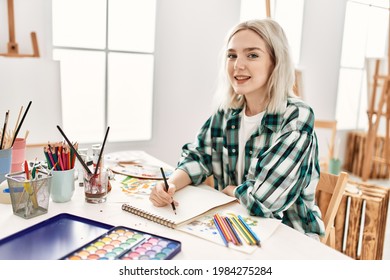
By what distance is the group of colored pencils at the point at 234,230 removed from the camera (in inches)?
29.9

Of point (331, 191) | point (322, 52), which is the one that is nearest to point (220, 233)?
point (331, 191)

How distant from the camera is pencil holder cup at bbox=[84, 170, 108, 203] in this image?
96 centimetres

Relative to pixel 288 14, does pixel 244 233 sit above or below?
below

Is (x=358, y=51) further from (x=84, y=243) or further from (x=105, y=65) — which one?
(x=84, y=243)

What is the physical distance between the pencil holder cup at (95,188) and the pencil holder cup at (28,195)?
0.36 ft

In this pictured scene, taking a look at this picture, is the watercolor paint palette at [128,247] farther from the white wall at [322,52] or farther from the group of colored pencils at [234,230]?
the white wall at [322,52]

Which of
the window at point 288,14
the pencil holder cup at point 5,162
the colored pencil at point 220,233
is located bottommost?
the colored pencil at point 220,233

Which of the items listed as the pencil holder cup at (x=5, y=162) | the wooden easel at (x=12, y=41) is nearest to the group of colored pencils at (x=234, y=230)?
the pencil holder cup at (x=5, y=162)

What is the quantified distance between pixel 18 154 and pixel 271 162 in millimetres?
767

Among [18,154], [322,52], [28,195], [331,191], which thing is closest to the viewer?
[28,195]

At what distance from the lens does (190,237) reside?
2.56 feet

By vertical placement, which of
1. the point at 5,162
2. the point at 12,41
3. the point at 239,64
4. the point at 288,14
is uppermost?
the point at 288,14

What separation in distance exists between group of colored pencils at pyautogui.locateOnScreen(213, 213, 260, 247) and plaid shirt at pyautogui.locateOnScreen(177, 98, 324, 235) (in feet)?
0.28

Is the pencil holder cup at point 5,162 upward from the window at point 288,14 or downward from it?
downward
